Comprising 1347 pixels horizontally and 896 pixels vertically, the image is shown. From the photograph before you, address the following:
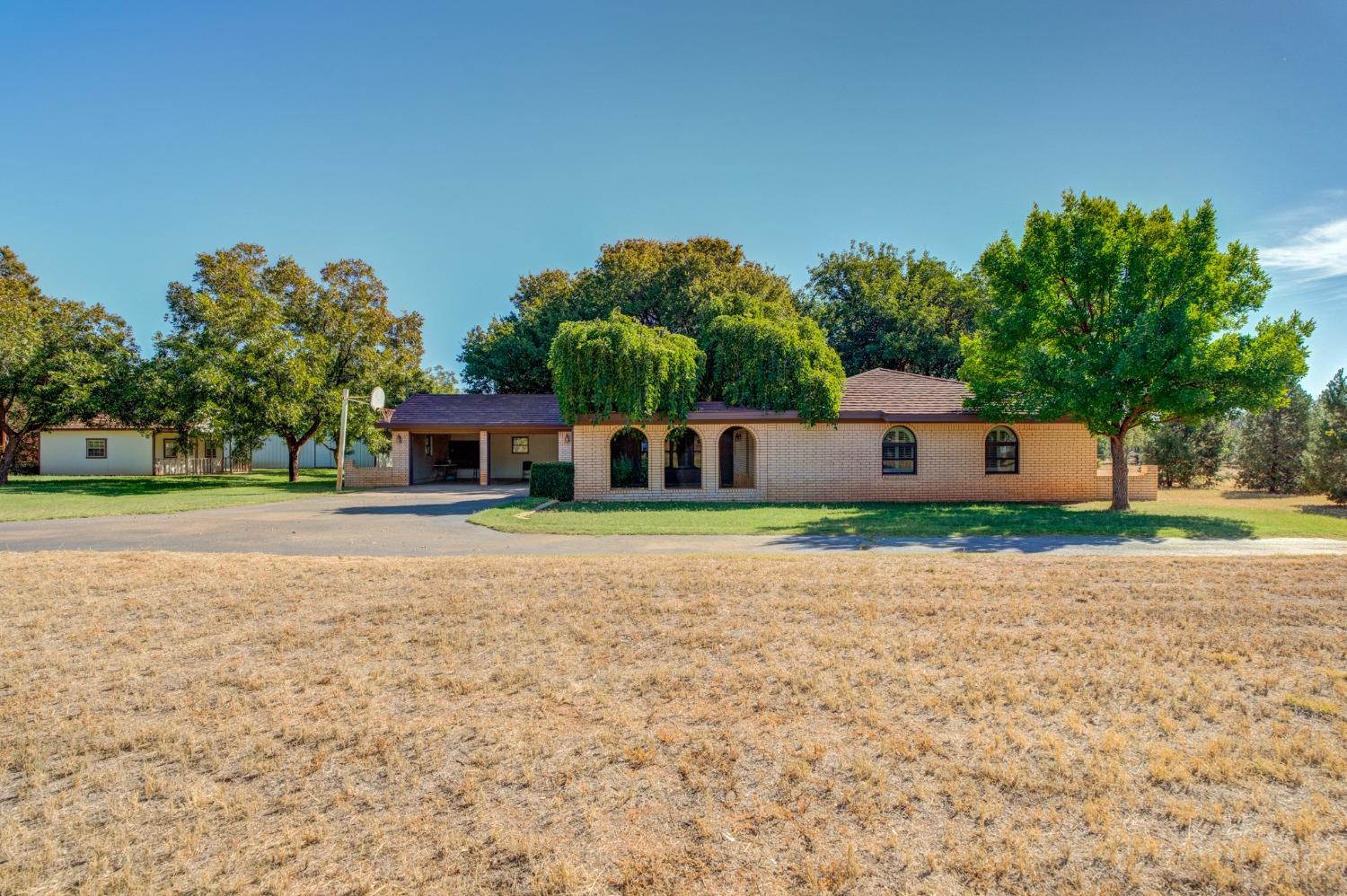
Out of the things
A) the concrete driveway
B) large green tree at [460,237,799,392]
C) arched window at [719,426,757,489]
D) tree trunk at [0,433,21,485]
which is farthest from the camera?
large green tree at [460,237,799,392]

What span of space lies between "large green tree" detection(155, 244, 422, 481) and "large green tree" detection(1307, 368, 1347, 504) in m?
31.7

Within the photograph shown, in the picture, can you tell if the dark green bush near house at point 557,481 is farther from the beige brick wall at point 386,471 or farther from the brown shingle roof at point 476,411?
the beige brick wall at point 386,471

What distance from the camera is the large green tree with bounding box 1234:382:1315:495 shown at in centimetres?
2228

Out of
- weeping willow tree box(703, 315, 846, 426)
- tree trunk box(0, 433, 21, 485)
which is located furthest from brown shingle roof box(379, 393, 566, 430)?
tree trunk box(0, 433, 21, 485)

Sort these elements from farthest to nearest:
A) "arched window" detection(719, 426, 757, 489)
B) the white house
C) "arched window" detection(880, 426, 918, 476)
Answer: the white house → "arched window" detection(719, 426, 757, 489) → "arched window" detection(880, 426, 918, 476)

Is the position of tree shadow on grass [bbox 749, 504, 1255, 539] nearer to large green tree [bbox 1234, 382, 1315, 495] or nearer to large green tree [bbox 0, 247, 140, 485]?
large green tree [bbox 1234, 382, 1315, 495]

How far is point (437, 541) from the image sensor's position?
37.0ft

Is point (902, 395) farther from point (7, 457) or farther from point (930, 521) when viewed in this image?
point (7, 457)

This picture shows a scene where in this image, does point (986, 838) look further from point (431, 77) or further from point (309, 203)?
point (309, 203)

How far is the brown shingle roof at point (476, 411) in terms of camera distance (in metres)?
27.0

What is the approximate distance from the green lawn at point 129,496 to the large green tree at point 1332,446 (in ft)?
96.2

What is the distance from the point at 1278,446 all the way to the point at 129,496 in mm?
37939

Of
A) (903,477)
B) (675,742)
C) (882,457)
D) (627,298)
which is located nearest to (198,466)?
(627,298)

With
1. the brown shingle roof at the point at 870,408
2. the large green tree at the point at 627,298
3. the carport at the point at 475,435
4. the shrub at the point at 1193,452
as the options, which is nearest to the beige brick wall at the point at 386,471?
the carport at the point at 475,435
